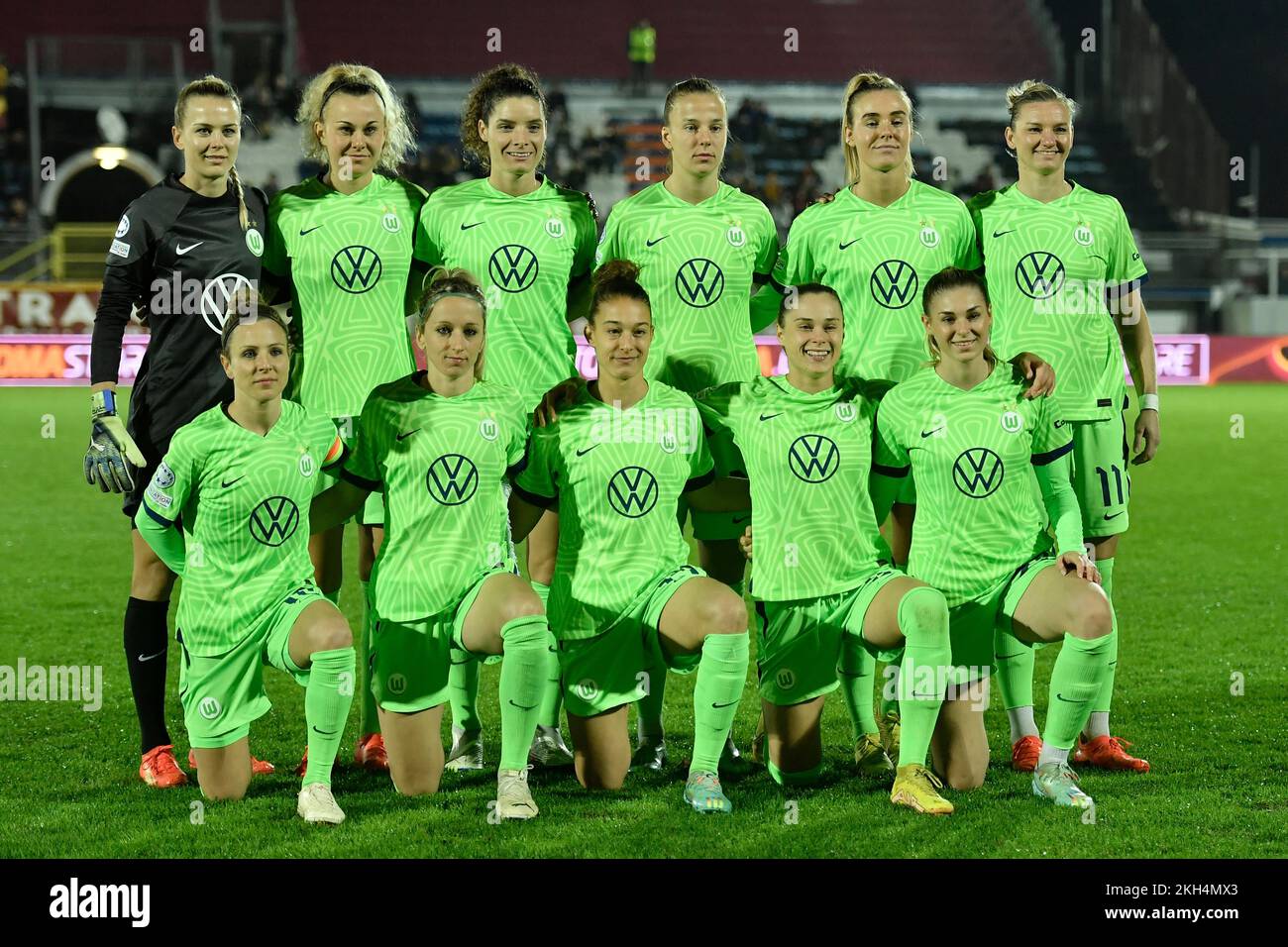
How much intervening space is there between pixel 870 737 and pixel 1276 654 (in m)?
2.51

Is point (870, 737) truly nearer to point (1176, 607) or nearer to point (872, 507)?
point (872, 507)

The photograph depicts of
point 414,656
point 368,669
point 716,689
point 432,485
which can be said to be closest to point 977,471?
point 716,689

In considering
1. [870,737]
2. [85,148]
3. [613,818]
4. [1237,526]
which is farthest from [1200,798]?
[85,148]

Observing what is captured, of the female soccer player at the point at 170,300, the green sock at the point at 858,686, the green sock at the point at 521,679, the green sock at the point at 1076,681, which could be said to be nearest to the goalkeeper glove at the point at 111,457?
the female soccer player at the point at 170,300

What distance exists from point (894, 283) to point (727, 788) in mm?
1552

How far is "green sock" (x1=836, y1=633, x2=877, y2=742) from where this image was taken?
436cm

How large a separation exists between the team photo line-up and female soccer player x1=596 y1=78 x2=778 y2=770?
1 cm

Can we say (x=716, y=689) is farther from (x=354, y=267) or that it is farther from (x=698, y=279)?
(x=354, y=267)

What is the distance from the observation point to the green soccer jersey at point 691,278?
14.8 feet

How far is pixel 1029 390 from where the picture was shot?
13.5ft

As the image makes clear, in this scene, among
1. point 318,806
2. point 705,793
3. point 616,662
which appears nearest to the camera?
point 318,806

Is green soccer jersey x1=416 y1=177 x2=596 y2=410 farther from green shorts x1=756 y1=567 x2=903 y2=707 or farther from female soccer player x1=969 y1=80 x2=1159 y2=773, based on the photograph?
female soccer player x1=969 y1=80 x2=1159 y2=773

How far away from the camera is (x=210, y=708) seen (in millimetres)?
3988

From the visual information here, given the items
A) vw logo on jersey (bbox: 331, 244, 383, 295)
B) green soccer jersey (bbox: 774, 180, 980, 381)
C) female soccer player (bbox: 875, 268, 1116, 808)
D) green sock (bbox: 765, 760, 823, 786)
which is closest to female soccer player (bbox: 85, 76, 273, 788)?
vw logo on jersey (bbox: 331, 244, 383, 295)
